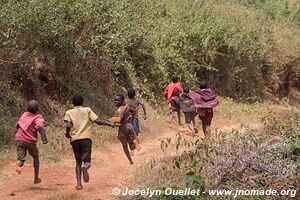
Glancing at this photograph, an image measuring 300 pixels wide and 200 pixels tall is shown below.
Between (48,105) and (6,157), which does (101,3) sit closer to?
(48,105)

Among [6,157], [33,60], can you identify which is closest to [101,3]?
[33,60]

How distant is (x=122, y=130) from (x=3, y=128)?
3.12 meters

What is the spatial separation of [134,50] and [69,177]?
8.49 meters

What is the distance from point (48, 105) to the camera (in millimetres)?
13211

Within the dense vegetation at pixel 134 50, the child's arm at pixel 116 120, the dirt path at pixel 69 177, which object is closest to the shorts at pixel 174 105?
the dense vegetation at pixel 134 50

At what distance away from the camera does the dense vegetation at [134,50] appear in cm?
1170

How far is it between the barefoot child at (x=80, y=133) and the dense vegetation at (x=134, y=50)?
128 inches

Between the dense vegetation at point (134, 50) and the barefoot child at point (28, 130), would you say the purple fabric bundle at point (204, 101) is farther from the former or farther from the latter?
the barefoot child at point (28, 130)

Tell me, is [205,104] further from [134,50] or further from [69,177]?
[134,50]

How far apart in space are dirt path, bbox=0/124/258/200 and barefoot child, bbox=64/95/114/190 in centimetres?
37

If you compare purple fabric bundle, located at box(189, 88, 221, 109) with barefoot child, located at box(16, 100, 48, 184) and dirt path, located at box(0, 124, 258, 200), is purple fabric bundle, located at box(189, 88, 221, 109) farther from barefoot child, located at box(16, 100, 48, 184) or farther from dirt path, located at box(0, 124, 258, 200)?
barefoot child, located at box(16, 100, 48, 184)

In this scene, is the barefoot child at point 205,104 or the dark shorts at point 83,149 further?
the barefoot child at point 205,104

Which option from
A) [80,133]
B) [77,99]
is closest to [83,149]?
[80,133]

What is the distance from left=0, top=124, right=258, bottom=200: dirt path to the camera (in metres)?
8.03
